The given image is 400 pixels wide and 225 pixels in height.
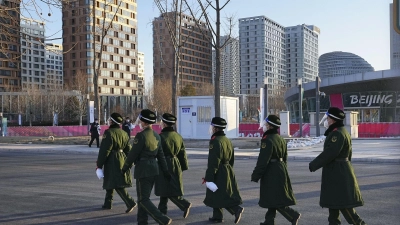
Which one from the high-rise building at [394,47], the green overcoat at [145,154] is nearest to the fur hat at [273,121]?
the green overcoat at [145,154]

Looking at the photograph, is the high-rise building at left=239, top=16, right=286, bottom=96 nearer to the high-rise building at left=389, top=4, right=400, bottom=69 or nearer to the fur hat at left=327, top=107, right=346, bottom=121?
the fur hat at left=327, top=107, right=346, bottom=121

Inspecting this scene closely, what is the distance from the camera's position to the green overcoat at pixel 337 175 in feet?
21.1

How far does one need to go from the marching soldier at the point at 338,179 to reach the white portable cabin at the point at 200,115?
21.7 m

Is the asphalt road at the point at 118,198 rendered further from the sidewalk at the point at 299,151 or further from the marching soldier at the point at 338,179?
the sidewalk at the point at 299,151

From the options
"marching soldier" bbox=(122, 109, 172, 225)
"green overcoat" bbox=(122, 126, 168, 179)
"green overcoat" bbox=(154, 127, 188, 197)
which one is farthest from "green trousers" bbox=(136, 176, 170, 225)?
"green overcoat" bbox=(154, 127, 188, 197)

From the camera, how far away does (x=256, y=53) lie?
167 m

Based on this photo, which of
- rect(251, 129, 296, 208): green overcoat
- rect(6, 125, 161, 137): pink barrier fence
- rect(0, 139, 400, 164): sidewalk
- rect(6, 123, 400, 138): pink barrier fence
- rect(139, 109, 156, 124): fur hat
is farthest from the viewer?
rect(6, 125, 161, 137): pink barrier fence

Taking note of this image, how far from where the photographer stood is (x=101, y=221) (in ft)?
26.0

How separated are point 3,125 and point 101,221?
39972 mm

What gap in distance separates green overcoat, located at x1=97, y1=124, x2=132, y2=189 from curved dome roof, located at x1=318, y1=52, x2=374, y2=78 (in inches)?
6522

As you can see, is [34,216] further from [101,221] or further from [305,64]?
[305,64]

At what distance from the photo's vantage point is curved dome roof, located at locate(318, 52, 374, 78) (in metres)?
173

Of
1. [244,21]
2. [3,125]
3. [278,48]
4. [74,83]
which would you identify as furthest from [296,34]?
[3,125]

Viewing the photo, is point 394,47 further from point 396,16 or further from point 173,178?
point 173,178
